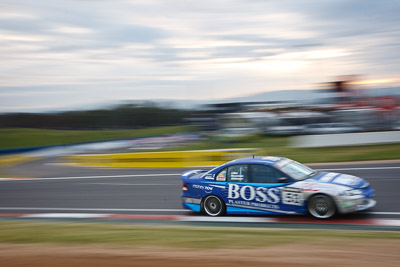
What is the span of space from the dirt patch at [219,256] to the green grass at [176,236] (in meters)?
0.33

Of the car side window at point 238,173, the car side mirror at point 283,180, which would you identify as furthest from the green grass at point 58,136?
the car side mirror at point 283,180

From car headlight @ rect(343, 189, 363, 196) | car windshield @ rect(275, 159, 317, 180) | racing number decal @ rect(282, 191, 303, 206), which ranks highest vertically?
car windshield @ rect(275, 159, 317, 180)

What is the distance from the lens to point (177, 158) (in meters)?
19.6

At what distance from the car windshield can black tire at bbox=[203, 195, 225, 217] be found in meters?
1.49

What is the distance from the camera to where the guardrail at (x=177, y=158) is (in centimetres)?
1898

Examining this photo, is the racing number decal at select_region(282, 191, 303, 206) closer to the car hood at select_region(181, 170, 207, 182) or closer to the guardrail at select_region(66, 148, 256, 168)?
the car hood at select_region(181, 170, 207, 182)

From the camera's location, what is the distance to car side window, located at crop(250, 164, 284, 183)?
28.9 feet

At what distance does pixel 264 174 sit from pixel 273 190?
399 mm

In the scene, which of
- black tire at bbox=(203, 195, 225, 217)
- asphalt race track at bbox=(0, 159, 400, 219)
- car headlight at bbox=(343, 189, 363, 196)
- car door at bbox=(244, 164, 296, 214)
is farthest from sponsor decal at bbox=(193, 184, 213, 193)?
car headlight at bbox=(343, 189, 363, 196)

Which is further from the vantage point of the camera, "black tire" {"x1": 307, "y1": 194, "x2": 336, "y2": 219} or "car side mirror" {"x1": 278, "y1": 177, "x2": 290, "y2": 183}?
"car side mirror" {"x1": 278, "y1": 177, "x2": 290, "y2": 183}

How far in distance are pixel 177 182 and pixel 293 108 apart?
64.6 ft

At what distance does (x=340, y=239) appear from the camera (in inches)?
231

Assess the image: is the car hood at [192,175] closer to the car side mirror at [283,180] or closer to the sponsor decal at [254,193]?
the sponsor decal at [254,193]

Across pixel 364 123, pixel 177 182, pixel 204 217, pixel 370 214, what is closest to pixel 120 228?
pixel 204 217
